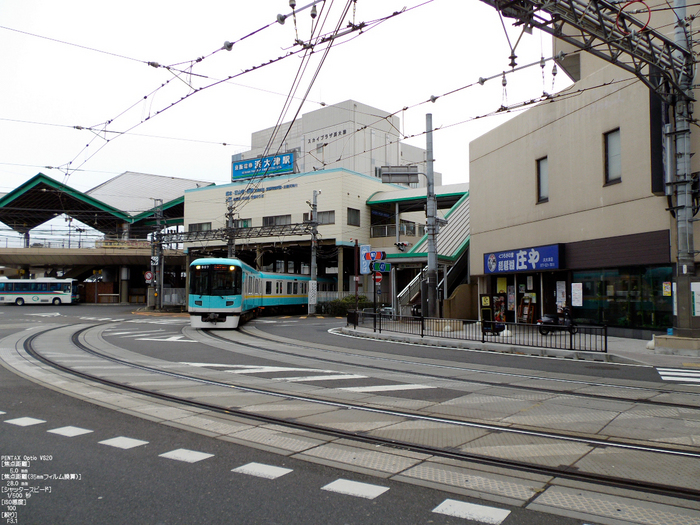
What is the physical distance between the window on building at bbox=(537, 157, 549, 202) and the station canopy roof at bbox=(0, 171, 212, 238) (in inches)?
1757

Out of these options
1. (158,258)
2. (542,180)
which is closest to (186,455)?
(542,180)

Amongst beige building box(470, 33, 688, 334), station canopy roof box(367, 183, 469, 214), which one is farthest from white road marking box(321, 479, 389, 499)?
station canopy roof box(367, 183, 469, 214)

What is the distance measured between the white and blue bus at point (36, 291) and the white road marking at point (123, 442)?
2118 inches

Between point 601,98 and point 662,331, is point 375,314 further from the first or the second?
point 601,98

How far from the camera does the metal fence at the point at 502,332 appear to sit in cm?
1560

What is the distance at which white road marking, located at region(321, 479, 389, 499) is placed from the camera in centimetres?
472

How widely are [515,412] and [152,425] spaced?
202 inches

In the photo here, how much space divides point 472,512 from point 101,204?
6533 centimetres

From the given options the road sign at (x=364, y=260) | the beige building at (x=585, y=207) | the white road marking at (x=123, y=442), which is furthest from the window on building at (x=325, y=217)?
the white road marking at (x=123, y=442)

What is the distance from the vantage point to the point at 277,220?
47.9m

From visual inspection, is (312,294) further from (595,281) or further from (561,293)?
(595,281)

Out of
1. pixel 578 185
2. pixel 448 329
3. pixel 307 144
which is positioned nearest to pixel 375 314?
pixel 448 329

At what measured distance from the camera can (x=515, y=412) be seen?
26.1ft

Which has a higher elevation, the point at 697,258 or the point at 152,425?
the point at 697,258
